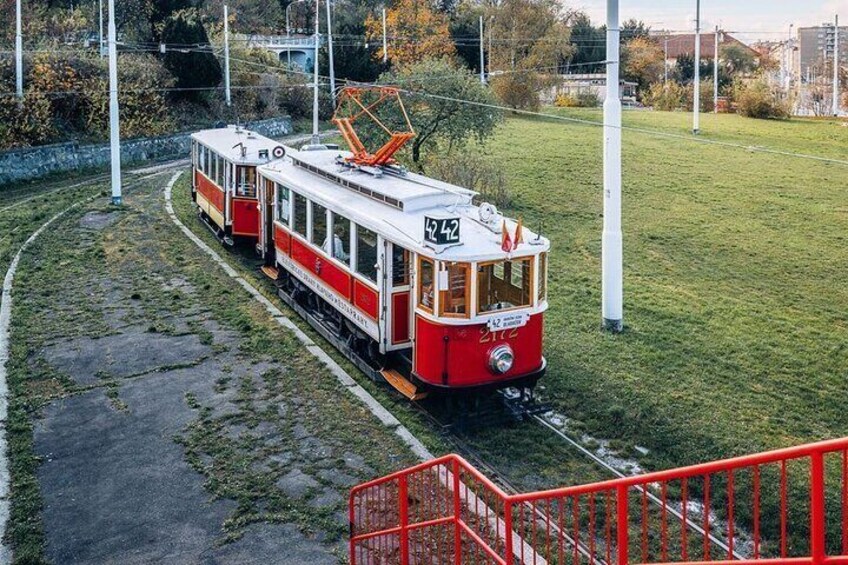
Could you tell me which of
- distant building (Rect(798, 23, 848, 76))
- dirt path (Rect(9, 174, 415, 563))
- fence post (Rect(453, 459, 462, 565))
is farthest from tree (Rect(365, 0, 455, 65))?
fence post (Rect(453, 459, 462, 565))

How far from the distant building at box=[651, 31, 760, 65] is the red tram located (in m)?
72.3

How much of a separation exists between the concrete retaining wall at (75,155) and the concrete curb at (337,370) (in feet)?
44.2

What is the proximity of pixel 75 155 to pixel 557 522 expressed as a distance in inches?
1157

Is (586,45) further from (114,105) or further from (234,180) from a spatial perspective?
(234,180)

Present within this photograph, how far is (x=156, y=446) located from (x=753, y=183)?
2530cm

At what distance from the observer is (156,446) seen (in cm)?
1091

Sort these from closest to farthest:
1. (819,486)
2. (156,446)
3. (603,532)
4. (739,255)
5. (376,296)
A: (819,486) < (603,532) < (156,446) < (376,296) < (739,255)

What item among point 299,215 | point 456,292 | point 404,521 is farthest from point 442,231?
point 299,215

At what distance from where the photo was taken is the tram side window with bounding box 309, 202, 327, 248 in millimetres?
14594

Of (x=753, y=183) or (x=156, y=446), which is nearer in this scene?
(x=156, y=446)

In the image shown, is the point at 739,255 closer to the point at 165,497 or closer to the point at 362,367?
the point at 362,367

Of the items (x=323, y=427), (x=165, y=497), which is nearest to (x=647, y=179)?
(x=323, y=427)

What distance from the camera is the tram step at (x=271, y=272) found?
1823 centimetres

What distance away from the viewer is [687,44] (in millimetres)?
89125
